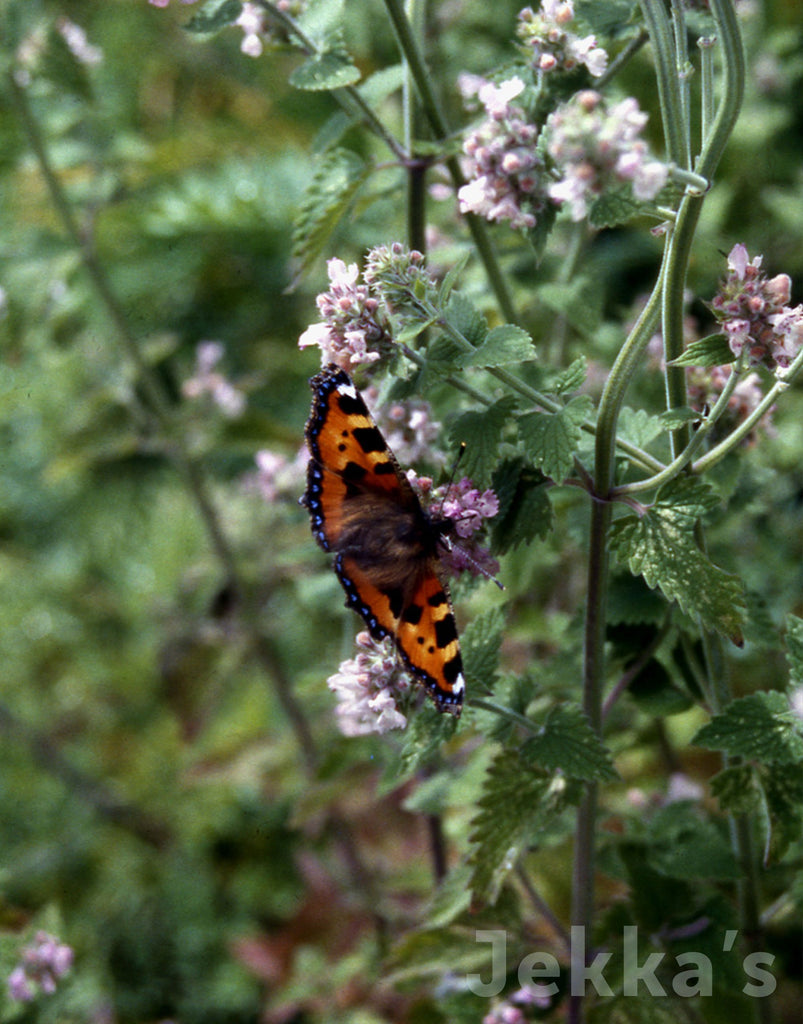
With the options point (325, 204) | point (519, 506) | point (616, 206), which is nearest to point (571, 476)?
point (519, 506)

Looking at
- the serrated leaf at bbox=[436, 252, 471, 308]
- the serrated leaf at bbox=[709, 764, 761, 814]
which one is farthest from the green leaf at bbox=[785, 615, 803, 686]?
the serrated leaf at bbox=[436, 252, 471, 308]

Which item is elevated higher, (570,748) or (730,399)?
(730,399)

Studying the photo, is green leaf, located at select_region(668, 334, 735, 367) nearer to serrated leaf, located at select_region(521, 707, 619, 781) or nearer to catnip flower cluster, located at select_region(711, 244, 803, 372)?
catnip flower cluster, located at select_region(711, 244, 803, 372)

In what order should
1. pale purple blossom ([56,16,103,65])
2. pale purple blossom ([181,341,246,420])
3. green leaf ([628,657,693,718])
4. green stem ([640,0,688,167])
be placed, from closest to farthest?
green stem ([640,0,688,167]), green leaf ([628,657,693,718]), pale purple blossom ([56,16,103,65]), pale purple blossom ([181,341,246,420])

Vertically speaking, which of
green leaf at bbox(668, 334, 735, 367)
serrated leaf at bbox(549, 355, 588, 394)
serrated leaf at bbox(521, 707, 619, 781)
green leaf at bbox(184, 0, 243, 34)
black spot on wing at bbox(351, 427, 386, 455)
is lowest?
serrated leaf at bbox(521, 707, 619, 781)

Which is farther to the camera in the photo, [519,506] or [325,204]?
[325,204]

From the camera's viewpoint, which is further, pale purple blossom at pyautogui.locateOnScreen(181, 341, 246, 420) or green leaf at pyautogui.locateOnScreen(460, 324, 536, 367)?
pale purple blossom at pyautogui.locateOnScreen(181, 341, 246, 420)

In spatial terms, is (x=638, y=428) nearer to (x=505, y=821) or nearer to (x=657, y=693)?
(x=657, y=693)
